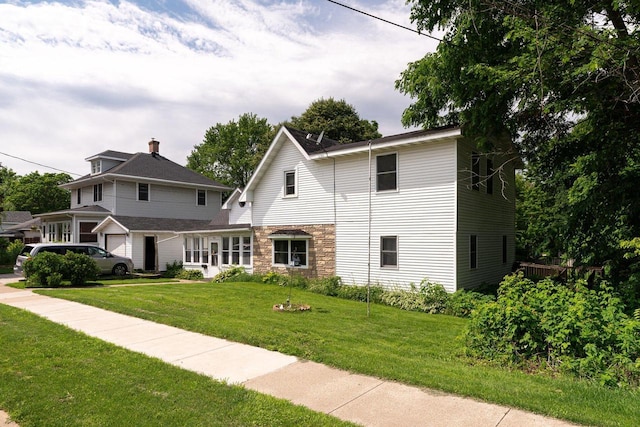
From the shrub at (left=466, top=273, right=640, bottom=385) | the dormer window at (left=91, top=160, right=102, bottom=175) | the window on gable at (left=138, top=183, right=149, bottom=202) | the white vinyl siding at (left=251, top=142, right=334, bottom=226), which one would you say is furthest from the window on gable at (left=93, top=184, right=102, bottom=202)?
the shrub at (left=466, top=273, right=640, bottom=385)

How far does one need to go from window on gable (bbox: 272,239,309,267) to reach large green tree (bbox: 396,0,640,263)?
7.86m

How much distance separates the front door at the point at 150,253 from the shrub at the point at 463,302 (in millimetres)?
18994

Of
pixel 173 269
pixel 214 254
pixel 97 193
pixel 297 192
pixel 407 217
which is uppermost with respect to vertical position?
pixel 97 193

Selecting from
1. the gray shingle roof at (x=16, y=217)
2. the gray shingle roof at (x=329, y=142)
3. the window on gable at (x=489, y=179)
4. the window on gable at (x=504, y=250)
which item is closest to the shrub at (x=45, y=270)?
the gray shingle roof at (x=329, y=142)

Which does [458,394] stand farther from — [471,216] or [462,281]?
[471,216]

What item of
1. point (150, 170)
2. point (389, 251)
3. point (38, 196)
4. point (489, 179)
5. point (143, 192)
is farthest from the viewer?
point (38, 196)

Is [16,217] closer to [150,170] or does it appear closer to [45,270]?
[150,170]

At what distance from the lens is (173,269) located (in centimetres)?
2422

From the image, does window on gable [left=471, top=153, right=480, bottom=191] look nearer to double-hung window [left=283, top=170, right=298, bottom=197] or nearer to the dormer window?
double-hung window [left=283, top=170, right=298, bottom=197]

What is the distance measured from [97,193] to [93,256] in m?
9.25

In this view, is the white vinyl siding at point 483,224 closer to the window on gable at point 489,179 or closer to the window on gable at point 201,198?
the window on gable at point 489,179

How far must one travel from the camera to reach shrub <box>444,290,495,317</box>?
12289 millimetres

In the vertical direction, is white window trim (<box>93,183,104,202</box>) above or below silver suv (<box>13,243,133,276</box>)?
above

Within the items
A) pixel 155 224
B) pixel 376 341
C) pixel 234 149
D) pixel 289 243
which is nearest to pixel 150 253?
pixel 155 224
